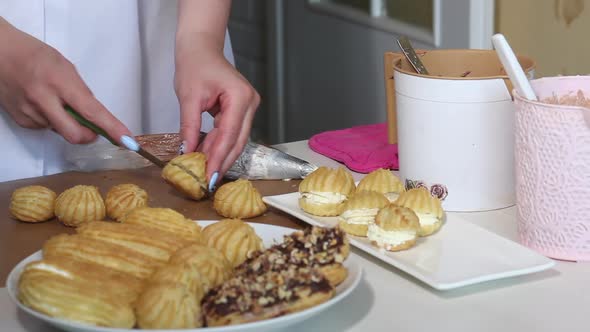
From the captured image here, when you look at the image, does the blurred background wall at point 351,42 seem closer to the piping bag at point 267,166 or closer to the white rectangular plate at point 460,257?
the piping bag at point 267,166

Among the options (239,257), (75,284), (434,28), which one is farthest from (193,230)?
(434,28)

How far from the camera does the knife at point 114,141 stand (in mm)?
1084

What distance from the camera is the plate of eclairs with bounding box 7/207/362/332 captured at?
676 mm

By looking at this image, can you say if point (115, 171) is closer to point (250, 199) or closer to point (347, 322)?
point (250, 199)

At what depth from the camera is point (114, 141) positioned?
1100mm

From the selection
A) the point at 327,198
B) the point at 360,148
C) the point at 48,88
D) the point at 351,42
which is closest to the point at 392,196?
the point at 327,198

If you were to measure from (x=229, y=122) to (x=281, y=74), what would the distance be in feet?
6.67

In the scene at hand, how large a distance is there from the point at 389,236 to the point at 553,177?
0.17 m

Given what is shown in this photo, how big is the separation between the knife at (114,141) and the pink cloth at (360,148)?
27 centimetres

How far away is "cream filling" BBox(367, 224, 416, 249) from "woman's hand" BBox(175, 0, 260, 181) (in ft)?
0.93

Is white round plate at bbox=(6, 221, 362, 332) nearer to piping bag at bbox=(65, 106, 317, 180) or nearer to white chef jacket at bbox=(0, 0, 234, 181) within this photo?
piping bag at bbox=(65, 106, 317, 180)

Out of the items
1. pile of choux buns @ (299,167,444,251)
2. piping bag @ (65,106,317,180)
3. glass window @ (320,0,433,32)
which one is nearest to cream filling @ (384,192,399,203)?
pile of choux buns @ (299,167,444,251)

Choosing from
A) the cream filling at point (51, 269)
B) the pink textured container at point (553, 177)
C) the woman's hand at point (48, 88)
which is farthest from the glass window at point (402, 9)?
the cream filling at point (51, 269)

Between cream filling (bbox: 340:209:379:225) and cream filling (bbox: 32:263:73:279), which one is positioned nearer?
cream filling (bbox: 32:263:73:279)
